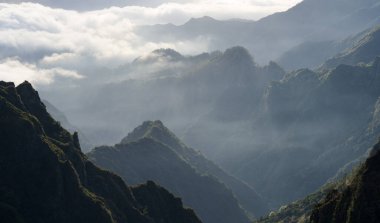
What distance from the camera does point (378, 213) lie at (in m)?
182

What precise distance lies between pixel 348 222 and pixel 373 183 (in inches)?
555

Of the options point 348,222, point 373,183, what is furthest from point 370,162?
point 348,222

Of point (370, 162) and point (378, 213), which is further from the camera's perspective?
point (370, 162)

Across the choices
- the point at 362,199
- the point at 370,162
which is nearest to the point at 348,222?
the point at 362,199

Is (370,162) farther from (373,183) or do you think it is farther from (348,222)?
(348,222)

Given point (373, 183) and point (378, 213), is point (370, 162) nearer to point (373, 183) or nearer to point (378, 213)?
point (373, 183)

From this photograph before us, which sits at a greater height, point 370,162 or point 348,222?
point 370,162

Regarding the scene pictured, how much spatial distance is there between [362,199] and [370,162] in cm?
1448

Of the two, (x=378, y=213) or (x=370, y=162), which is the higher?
(x=370, y=162)

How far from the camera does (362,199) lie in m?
189

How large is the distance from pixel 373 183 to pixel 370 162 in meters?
8.61

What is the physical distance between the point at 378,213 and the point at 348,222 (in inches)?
453

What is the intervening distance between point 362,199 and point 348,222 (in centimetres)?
815

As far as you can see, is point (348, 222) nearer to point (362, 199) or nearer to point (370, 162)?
point (362, 199)
